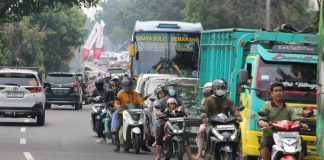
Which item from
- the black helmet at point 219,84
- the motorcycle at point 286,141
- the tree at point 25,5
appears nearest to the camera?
the motorcycle at point 286,141

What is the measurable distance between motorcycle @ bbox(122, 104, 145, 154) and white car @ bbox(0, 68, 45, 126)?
31.4 feet

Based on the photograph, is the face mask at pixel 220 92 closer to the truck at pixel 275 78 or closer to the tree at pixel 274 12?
the truck at pixel 275 78

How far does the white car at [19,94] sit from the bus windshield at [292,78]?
1385cm

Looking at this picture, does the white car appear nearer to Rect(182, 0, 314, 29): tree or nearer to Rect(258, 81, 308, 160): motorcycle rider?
Rect(258, 81, 308, 160): motorcycle rider

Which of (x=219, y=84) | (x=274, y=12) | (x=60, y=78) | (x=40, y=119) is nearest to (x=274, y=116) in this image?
(x=219, y=84)

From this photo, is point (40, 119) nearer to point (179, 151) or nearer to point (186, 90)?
point (186, 90)

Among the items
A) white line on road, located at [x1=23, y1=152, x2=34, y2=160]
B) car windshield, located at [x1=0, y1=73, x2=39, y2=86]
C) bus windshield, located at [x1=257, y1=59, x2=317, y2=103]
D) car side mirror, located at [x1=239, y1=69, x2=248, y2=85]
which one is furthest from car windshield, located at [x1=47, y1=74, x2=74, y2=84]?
car side mirror, located at [x1=239, y1=69, x2=248, y2=85]

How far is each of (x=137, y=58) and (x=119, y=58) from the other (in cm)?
11862

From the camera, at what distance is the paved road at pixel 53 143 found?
20875 mm

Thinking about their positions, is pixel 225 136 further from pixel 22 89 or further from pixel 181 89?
pixel 22 89

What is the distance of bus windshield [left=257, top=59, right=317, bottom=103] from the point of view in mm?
18000

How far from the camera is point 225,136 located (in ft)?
51.3

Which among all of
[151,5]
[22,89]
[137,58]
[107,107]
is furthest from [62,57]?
[107,107]

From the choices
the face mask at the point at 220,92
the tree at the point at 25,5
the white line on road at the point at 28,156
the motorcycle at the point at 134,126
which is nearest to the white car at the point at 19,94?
the tree at the point at 25,5
